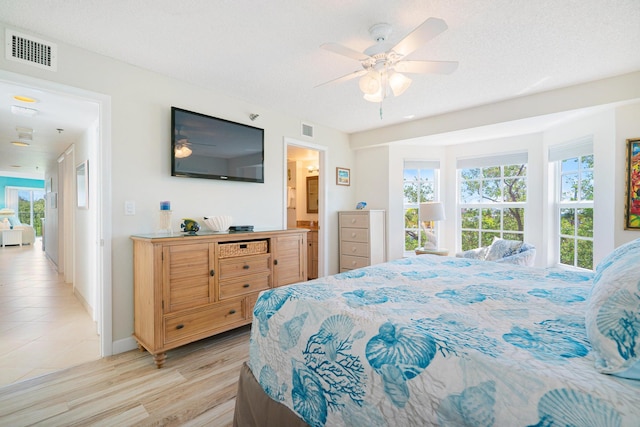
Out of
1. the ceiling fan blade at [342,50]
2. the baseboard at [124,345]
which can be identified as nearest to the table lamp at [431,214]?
the ceiling fan blade at [342,50]

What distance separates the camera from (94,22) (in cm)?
202

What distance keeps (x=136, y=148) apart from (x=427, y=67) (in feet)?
8.10

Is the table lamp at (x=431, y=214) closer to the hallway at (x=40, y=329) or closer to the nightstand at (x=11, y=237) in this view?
the hallway at (x=40, y=329)

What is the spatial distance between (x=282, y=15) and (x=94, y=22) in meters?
1.28

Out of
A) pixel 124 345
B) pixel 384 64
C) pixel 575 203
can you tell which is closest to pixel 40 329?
pixel 124 345

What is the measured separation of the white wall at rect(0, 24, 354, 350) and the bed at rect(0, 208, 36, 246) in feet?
33.5

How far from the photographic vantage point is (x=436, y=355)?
966mm

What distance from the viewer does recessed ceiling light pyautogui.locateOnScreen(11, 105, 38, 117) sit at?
2873 mm

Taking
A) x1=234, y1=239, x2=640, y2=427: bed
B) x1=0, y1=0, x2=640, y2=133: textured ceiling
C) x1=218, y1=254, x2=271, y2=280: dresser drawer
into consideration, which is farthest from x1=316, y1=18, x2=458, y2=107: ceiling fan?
x1=218, y1=254, x2=271, y2=280: dresser drawer

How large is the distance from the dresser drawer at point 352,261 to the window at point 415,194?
0.95 m

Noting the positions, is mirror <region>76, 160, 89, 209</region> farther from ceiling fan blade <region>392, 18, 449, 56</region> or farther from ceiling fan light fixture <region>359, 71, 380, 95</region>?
ceiling fan blade <region>392, 18, 449, 56</region>

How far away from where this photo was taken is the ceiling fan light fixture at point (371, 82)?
2.10 metres

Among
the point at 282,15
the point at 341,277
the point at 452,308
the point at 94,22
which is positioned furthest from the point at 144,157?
the point at 452,308

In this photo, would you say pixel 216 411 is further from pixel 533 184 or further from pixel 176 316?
pixel 533 184
